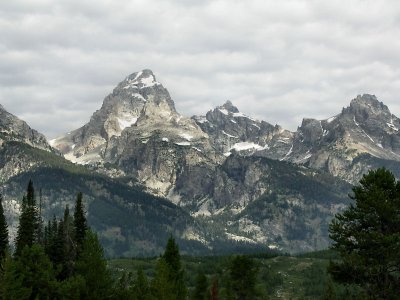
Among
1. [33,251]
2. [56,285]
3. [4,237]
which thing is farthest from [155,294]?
[4,237]

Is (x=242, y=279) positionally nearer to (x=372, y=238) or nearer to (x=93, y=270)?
(x=93, y=270)

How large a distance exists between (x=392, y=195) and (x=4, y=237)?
8900 centimetres

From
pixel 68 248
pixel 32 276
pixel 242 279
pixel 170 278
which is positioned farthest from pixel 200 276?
pixel 32 276

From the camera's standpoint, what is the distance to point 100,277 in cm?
9400

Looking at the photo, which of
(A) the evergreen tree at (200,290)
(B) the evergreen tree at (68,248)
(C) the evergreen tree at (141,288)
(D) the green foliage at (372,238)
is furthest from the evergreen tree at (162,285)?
(A) the evergreen tree at (200,290)

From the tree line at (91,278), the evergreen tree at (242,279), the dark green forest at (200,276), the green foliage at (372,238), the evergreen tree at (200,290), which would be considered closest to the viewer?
the green foliage at (372,238)

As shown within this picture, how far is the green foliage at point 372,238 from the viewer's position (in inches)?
2633

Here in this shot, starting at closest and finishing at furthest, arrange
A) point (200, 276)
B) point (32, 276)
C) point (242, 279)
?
1. point (32, 276)
2. point (242, 279)
3. point (200, 276)

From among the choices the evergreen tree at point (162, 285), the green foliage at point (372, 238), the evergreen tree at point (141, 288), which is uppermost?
the green foliage at point (372, 238)

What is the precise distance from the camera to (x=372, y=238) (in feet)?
218

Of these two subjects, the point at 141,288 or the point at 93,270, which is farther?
the point at 141,288

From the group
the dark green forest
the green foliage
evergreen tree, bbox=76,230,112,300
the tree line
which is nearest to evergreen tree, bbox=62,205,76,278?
the dark green forest

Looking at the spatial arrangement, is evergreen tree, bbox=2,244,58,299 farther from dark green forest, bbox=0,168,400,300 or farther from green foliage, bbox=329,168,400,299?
green foliage, bbox=329,168,400,299

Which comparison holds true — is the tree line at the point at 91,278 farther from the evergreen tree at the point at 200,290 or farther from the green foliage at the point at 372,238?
the green foliage at the point at 372,238
